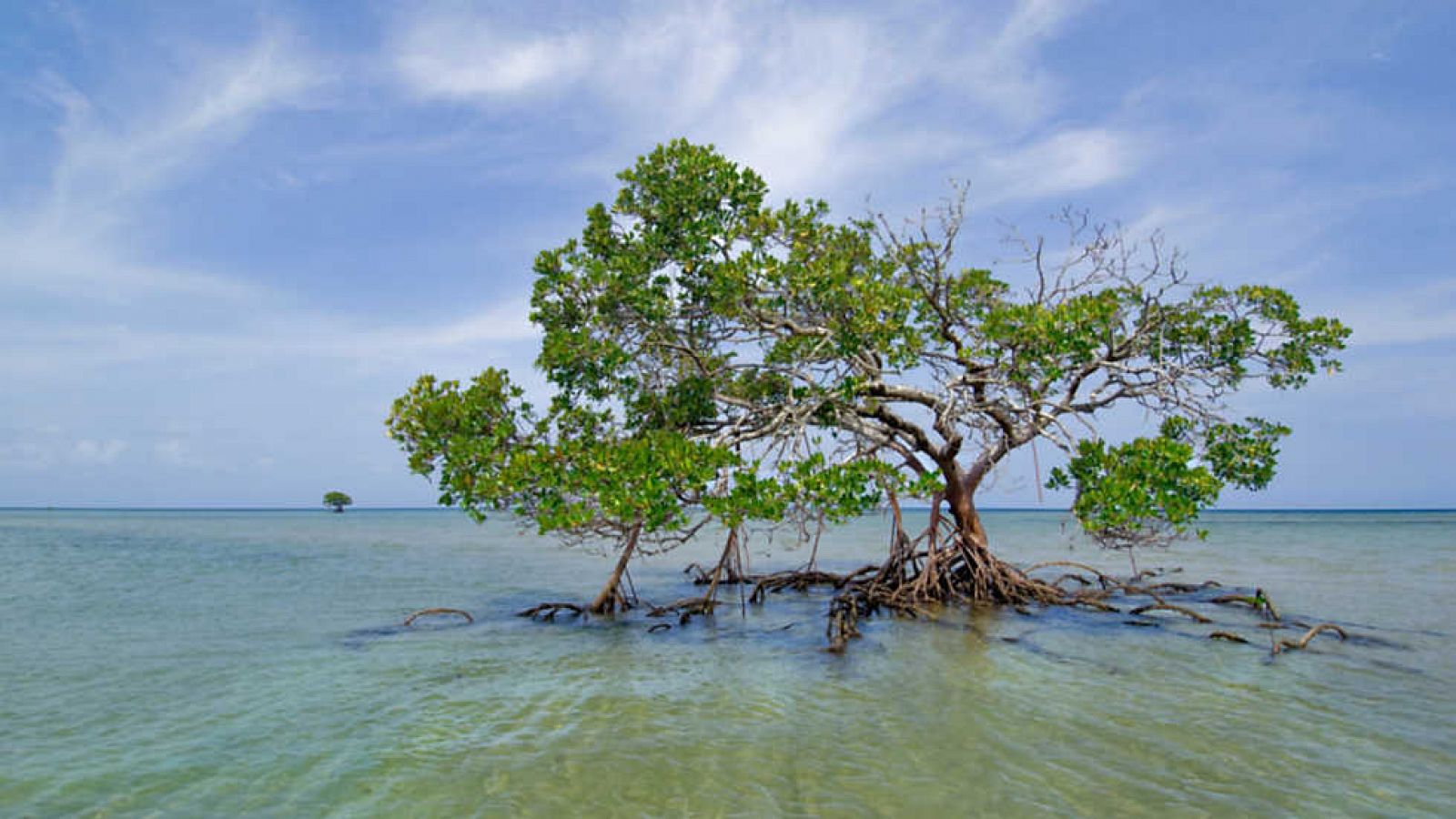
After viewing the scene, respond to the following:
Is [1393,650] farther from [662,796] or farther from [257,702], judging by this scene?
[257,702]

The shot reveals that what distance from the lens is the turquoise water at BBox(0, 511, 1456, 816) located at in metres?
5.59

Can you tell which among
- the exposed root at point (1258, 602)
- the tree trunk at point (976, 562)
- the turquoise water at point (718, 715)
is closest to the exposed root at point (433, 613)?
the turquoise water at point (718, 715)

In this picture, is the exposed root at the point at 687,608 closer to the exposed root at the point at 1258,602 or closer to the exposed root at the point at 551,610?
the exposed root at the point at 551,610

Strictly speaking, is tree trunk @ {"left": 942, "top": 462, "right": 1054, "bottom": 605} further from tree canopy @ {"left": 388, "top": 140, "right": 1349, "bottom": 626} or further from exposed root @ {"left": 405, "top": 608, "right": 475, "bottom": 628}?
exposed root @ {"left": 405, "top": 608, "right": 475, "bottom": 628}

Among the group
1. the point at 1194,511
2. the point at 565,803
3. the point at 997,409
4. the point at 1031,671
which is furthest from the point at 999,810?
the point at 997,409

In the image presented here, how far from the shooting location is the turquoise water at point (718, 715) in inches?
220

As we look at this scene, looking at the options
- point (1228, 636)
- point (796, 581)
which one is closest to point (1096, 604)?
point (1228, 636)

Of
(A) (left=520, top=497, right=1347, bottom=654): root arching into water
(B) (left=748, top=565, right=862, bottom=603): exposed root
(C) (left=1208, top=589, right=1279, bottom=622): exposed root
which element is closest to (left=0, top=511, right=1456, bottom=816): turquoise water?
(C) (left=1208, top=589, right=1279, bottom=622): exposed root

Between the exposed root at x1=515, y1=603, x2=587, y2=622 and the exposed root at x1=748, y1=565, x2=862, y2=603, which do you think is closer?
the exposed root at x1=515, y1=603, x2=587, y2=622

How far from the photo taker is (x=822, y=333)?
11586mm

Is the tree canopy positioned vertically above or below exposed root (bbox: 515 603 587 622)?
above

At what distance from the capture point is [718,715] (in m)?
7.52

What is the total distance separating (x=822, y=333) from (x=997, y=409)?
3598 millimetres

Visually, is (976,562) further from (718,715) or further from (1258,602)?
(718,715)
